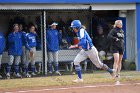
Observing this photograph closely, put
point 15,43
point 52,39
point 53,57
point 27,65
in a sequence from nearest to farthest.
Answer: point 15,43, point 27,65, point 52,39, point 53,57

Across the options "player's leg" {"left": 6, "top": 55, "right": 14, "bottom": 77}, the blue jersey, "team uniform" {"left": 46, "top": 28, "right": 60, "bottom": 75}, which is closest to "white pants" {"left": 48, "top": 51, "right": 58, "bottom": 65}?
"team uniform" {"left": 46, "top": 28, "right": 60, "bottom": 75}

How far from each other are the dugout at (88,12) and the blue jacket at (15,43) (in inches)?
41.3

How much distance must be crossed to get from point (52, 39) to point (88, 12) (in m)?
1.91

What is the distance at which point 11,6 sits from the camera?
52.6 ft

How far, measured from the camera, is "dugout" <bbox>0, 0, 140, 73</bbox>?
1623 cm

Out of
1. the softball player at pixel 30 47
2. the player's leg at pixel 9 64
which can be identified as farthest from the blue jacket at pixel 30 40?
the player's leg at pixel 9 64

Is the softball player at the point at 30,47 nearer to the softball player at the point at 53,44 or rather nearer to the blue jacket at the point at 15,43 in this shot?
the blue jacket at the point at 15,43

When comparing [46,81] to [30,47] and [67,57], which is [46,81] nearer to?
[30,47]

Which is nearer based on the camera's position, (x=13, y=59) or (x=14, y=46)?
(x=14, y=46)

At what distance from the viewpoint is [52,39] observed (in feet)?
52.9

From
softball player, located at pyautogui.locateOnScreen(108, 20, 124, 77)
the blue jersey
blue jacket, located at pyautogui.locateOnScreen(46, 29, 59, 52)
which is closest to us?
the blue jersey

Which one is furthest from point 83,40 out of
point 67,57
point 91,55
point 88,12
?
point 67,57

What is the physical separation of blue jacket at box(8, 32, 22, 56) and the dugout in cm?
105

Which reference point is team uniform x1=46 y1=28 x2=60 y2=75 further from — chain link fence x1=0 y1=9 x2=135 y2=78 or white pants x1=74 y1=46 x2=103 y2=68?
white pants x1=74 y1=46 x2=103 y2=68
